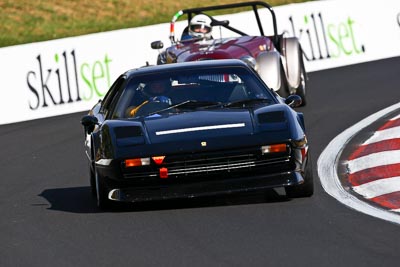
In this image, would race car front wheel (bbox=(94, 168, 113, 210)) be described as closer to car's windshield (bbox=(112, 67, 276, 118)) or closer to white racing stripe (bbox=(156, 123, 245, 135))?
white racing stripe (bbox=(156, 123, 245, 135))

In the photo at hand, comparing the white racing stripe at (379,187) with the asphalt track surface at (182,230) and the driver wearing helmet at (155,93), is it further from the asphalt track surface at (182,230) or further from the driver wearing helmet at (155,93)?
Answer: the driver wearing helmet at (155,93)

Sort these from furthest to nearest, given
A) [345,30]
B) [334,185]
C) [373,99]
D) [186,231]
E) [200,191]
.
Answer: [345,30], [373,99], [334,185], [200,191], [186,231]

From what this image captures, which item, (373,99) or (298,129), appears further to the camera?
(373,99)

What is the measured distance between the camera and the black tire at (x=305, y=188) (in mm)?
9977

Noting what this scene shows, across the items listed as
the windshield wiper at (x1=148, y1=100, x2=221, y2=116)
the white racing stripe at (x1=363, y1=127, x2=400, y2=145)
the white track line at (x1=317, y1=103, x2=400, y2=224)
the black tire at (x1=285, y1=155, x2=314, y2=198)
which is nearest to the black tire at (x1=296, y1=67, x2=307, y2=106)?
the white track line at (x1=317, y1=103, x2=400, y2=224)

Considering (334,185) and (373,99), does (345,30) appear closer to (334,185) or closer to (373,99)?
(373,99)

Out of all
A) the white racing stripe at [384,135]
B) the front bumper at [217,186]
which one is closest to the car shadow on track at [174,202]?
the front bumper at [217,186]

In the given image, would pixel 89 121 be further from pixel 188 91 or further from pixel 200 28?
pixel 200 28

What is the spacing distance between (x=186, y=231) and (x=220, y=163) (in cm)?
89

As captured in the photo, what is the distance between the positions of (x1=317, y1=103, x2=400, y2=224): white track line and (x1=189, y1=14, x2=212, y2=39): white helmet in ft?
10.5

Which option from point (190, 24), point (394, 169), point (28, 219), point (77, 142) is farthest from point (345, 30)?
point (28, 219)

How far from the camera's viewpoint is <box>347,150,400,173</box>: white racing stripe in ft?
37.7

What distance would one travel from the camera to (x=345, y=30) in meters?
23.9

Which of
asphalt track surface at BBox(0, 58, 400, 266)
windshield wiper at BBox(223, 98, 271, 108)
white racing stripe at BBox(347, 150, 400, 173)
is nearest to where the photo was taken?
asphalt track surface at BBox(0, 58, 400, 266)
